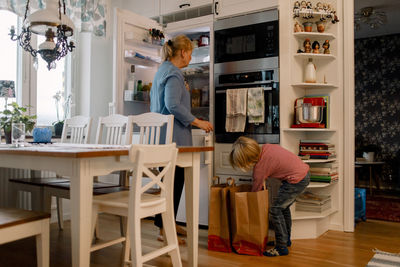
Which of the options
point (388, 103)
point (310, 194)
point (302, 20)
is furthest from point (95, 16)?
point (388, 103)

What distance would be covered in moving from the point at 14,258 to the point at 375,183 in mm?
5465

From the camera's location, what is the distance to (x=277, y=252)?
2518 millimetres

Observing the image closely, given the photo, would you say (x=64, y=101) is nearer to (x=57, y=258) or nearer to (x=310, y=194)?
(x=57, y=258)

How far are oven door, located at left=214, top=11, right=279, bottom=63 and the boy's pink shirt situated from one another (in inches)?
37.0

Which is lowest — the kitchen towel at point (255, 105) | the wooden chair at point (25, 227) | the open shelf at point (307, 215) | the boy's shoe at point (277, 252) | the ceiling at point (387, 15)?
the boy's shoe at point (277, 252)

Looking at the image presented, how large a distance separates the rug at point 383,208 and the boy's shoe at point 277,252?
1.64m

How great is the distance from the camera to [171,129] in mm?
2512

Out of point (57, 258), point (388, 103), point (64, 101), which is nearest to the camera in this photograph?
point (57, 258)

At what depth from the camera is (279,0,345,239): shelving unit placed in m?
3.07

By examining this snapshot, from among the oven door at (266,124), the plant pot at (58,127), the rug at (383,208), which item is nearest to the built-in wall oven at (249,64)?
the oven door at (266,124)

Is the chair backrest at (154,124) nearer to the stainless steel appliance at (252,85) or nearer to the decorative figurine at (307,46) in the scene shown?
the stainless steel appliance at (252,85)

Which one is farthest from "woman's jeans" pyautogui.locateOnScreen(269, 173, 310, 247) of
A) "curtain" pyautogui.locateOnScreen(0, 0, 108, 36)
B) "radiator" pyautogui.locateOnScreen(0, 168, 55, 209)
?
"curtain" pyautogui.locateOnScreen(0, 0, 108, 36)

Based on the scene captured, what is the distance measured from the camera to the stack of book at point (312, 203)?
300cm

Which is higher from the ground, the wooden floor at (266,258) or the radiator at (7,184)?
the radiator at (7,184)
